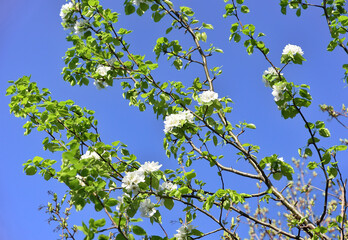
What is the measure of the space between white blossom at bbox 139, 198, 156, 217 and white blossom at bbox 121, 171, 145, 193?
0.19 m

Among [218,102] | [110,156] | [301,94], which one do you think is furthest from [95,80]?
[301,94]

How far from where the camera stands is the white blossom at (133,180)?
206cm

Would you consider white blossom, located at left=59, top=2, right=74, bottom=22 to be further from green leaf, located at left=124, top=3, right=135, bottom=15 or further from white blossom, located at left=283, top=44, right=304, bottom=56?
white blossom, located at left=283, top=44, right=304, bottom=56

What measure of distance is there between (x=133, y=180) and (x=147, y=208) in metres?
0.31

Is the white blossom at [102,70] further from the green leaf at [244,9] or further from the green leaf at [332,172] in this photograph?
the green leaf at [332,172]

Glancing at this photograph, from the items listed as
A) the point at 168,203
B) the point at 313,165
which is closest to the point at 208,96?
the point at 168,203

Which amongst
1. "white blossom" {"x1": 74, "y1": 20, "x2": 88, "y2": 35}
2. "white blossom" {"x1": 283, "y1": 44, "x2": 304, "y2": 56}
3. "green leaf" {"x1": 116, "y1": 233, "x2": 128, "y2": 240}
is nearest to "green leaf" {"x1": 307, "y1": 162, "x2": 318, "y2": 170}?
"white blossom" {"x1": 283, "y1": 44, "x2": 304, "y2": 56}

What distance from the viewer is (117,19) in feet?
10.2

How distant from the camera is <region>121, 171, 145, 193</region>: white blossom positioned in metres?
2.06

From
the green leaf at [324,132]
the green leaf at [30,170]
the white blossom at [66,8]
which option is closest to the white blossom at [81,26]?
the white blossom at [66,8]

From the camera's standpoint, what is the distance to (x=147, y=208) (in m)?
2.23

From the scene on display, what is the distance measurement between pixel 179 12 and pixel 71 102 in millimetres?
1507

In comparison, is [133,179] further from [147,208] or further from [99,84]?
[99,84]

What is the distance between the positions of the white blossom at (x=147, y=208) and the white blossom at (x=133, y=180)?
0.61ft
